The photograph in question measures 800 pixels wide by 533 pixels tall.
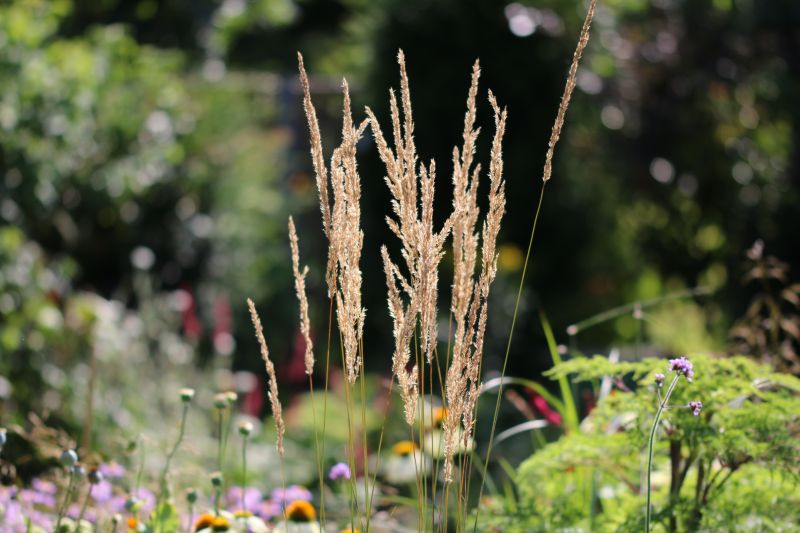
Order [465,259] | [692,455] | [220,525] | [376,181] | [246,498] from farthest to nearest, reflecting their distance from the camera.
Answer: [376,181], [246,498], [692,455], [220,525], [465,259]

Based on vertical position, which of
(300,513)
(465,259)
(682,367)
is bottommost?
(300,513)

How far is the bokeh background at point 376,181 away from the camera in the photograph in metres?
4.41

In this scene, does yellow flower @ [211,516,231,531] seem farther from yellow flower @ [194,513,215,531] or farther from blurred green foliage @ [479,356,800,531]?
blurred green foliage @ [479,356,800,531]

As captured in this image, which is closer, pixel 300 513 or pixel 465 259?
pixel 465 259

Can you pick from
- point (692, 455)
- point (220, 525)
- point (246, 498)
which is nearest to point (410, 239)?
point (220, 525)

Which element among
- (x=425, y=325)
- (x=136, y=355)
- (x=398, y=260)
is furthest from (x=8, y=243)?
(x=425, y=325)

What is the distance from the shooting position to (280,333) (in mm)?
6277

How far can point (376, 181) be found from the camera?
5559 millimetres

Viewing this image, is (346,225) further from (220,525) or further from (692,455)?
(692,455)

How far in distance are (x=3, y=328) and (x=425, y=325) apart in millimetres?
2877

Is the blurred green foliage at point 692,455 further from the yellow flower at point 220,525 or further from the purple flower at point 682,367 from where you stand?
the yellow flower at point 220,525

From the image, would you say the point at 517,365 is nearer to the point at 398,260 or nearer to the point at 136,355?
the point at 398,260

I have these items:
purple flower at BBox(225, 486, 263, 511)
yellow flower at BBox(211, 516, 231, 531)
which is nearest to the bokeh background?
purple flower at BBox(225, 486, 263, 511)

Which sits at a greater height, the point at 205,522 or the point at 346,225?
the point at 346,225
